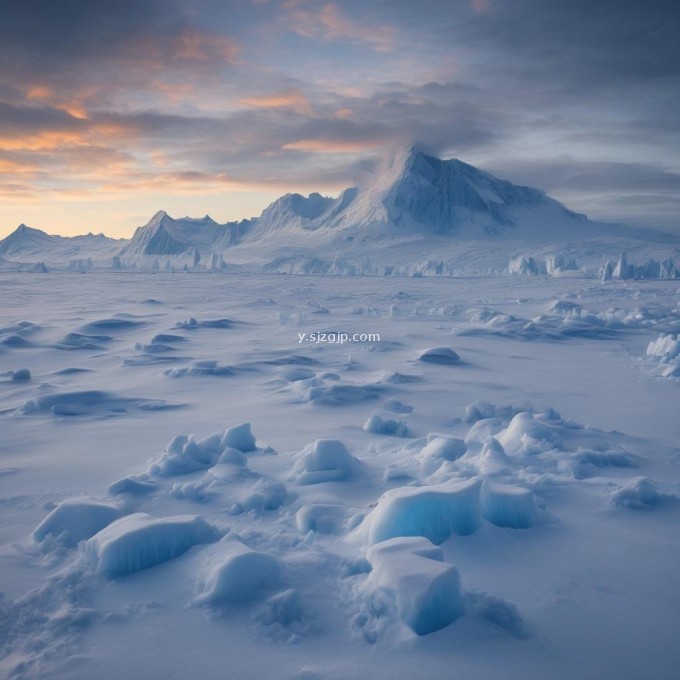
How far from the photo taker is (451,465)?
3.89 metres

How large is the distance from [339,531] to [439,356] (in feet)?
21.1

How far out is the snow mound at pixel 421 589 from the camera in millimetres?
2268

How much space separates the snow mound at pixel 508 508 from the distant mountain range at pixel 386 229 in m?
65.8

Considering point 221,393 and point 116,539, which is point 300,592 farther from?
point 221,393

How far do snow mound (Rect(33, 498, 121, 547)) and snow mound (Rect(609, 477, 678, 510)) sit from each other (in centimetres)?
304

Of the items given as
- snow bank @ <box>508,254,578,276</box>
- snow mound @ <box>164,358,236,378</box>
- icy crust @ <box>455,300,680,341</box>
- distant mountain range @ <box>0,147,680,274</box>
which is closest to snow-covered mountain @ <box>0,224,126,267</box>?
distant mountain range @ <box>0,147,680,274</box>

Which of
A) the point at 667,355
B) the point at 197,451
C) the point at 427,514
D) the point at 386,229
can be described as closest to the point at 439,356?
the point at 667,355

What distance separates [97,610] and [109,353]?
28.2 ft

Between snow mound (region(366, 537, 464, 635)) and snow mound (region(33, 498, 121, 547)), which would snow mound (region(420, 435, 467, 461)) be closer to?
snow mound (region(366, 537, 464, 635))

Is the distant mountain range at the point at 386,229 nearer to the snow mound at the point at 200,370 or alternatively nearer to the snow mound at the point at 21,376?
the snow mound at the point at 200,370

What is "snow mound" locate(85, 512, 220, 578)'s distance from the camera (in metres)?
2.73

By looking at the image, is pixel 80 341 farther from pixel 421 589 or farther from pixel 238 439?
pixel 421 589

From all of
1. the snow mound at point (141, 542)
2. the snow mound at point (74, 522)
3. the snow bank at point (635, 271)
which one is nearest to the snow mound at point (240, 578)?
the snow mound at point (141, 542)

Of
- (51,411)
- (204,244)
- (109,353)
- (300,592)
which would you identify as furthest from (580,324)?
(204,244)
